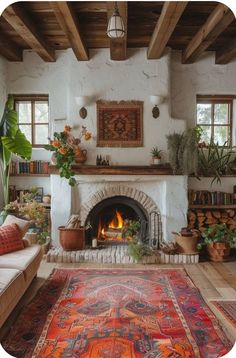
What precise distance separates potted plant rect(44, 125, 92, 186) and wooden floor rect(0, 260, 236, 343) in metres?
1.30

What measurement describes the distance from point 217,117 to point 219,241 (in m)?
2.02

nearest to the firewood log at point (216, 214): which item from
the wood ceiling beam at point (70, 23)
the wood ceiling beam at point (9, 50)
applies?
the wood ceiling beam at point (70, 23)

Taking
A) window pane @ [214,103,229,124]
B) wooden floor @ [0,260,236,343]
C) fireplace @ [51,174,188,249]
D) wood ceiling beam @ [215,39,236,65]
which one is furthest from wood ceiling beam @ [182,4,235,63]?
wooden floor @ [0,260,236,343]

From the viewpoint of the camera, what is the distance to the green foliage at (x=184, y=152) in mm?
4848

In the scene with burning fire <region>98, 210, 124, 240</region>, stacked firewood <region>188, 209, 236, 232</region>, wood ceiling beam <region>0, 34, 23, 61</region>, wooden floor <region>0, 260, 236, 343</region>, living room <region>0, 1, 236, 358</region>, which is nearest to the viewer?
wooden floor <region>0, 260, 236, 343</region>

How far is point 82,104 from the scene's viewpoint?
5.04 m

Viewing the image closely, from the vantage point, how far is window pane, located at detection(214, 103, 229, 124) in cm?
551

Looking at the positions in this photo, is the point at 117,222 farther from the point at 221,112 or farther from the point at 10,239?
the point at 221,112

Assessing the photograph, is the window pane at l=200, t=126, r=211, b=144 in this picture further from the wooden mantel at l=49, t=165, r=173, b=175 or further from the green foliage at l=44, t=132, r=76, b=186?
the green foliage at l=44, t=132, r=76, b=186

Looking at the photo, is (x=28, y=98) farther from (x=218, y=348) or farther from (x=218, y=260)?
(x=218, y=348)

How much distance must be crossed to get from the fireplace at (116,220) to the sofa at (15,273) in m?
1.50

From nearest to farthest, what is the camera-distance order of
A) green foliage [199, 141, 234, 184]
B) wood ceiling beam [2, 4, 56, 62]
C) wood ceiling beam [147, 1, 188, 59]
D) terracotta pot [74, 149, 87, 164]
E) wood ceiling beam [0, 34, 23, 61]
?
wood ceiling beam [147, 1, 188, 59] → wood ceiling beam [2, 4, 56, 62] → wood ceiling beam [0, 34, 23, 61] → terracotta pot [74, 149, 87, 164] → green foliage [199, 141, 234, 184]

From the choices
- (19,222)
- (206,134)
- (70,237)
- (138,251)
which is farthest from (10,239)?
(206,134)

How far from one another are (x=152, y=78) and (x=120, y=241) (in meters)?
2.54
